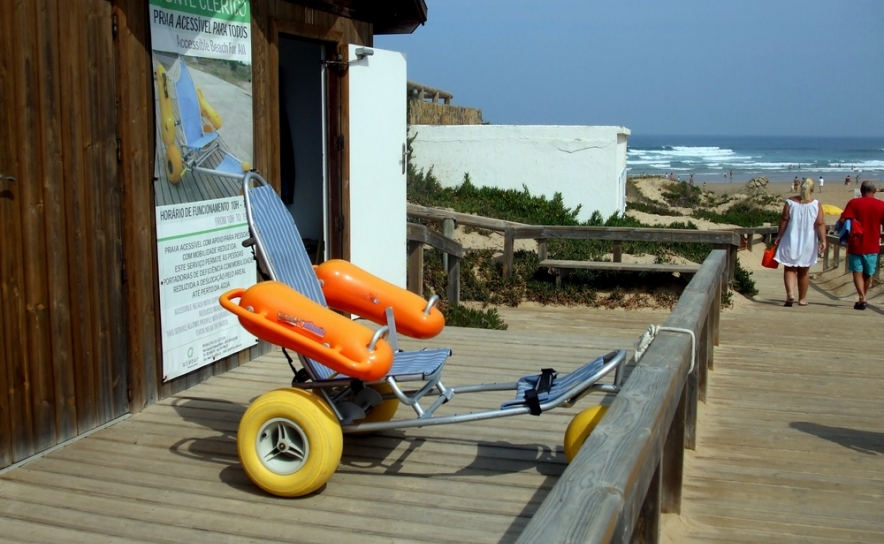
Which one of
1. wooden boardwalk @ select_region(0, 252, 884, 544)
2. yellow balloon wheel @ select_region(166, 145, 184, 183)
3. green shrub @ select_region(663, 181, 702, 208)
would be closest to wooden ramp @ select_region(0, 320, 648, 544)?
wooden boardwalk @ select_region(0, 252, 884, 544)

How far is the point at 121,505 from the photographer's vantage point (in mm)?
3590

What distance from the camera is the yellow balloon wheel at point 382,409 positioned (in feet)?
14.1

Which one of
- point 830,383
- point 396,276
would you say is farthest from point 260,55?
point 830,383

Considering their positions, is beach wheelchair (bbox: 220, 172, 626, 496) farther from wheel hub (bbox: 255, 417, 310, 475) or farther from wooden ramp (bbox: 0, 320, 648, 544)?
wooden ramp (bbox: 0, 320, 648, 544)

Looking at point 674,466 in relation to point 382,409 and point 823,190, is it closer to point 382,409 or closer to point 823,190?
point 382,409

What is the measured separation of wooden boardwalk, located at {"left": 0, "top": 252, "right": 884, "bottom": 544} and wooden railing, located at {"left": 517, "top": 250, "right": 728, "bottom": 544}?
52 centimetres

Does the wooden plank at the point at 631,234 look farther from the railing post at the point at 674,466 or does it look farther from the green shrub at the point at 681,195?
the green shrub at the point at 681,195

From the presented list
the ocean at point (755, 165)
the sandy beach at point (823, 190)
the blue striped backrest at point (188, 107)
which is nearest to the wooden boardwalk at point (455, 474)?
the blue striped backrest at point (188, 107)

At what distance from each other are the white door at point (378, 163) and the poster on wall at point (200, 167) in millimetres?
1224

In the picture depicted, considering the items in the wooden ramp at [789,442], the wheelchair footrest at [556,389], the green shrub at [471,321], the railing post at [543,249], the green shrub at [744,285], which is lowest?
the wooden ramp at [789,442]

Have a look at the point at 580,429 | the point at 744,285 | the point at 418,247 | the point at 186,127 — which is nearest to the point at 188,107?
the point at 186,127

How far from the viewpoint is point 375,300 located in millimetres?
4375

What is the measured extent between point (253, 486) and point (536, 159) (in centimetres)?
1368

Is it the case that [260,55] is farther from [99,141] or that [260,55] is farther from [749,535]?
[749,535]
